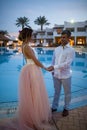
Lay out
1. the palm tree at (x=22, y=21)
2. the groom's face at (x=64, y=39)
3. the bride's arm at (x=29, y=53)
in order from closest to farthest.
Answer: the bride's arm at (x=29, y=53) < the groom's face at (x=64, y=39) < the palm tree at (x=22, y=21)

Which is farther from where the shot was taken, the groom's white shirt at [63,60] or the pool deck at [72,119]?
the groom's white shirt at [63,60]

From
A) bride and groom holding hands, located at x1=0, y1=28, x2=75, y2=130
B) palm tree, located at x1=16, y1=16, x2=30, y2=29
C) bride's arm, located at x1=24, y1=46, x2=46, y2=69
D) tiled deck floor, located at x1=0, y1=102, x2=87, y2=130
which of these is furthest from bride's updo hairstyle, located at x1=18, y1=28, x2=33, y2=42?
palm tree, located at x1=16, y1=16, x2=30, y2=29

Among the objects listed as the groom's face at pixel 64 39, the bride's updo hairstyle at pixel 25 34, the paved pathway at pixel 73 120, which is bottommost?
the paved pathway at pixel 73 120

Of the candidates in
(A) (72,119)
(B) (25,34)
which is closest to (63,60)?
(B) (25,34)

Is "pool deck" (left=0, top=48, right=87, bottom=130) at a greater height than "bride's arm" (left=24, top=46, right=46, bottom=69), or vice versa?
"bride's arm" (left=24, top=46, right=46, bottom=69)

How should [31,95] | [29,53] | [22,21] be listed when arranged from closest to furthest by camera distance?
[29,53] → [31,95] → [22,21]

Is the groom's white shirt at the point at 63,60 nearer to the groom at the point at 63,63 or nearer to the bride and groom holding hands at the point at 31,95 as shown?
the groom at the point at 63,63

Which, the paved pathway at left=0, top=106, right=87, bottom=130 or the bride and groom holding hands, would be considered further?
the paved pathway at left=0, top=106, right=87, bottom=130

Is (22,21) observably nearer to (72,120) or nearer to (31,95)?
(72,120)

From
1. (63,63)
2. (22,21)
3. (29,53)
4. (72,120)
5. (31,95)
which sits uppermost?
(22,21)

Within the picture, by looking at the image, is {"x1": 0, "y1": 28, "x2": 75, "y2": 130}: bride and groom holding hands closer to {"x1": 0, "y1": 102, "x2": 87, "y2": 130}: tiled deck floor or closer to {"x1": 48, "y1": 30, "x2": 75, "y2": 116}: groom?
{"x1": 0, "y1": 102, "x2": 87, "y2": 130}: tiled deck floor

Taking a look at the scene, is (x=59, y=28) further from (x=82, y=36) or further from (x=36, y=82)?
(x=36, y=82)

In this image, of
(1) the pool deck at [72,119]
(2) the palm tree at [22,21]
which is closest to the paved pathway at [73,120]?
(1) the pool deck at [72,119]

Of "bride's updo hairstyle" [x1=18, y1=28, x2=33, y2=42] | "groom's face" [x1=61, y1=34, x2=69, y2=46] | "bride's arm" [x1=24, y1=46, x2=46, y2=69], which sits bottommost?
"bride's arm" [x1=24, y1=46, x2=46, y2=69]
